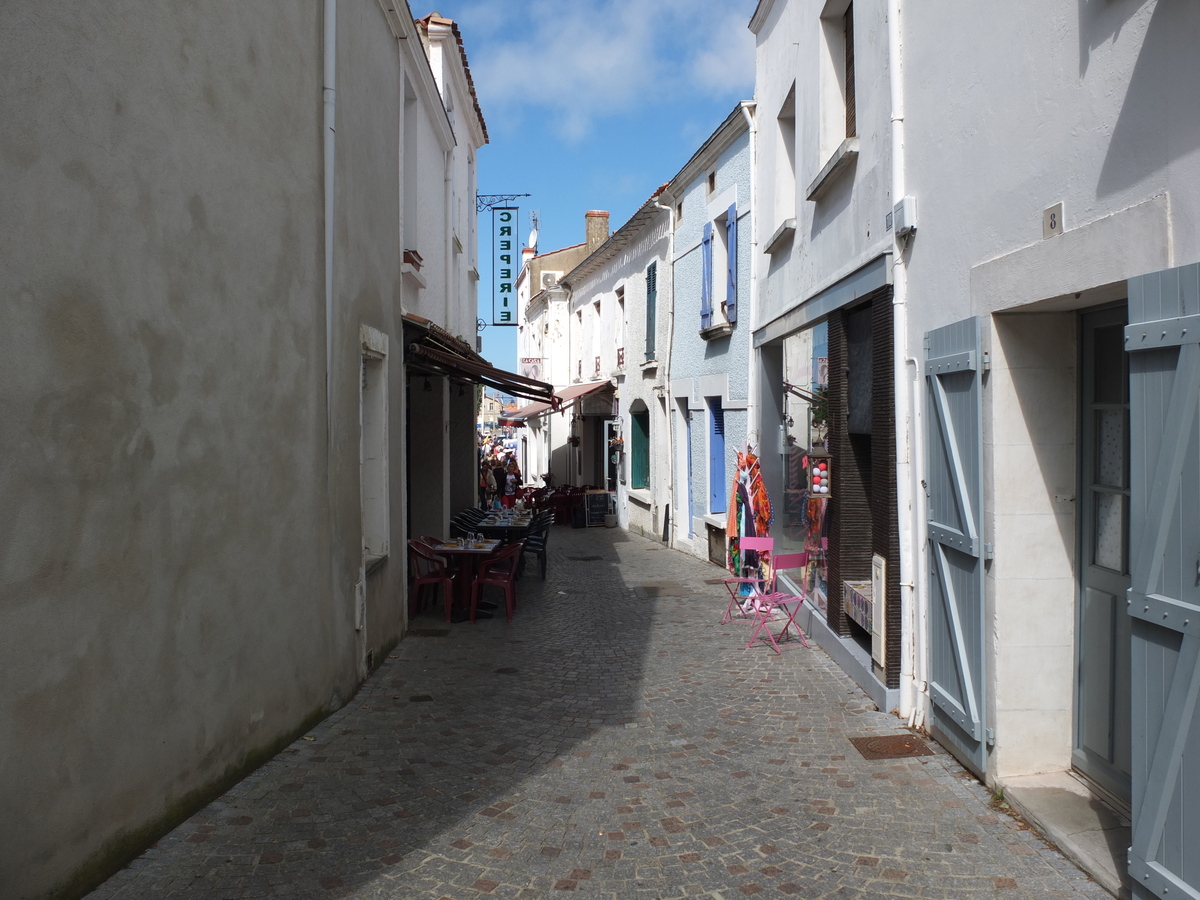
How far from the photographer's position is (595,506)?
19.1 metres

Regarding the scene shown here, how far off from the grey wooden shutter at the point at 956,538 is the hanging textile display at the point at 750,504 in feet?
13.9

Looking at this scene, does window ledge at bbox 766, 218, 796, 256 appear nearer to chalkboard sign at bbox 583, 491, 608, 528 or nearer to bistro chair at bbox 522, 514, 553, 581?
bistro chair at bbox 522, 514, 553, 581

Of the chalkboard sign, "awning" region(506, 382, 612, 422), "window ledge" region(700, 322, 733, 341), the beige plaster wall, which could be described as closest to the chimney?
"awning" region(506, 382, 612, 422)

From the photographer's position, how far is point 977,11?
4.53 m

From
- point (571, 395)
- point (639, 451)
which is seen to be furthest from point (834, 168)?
point (571, 395)

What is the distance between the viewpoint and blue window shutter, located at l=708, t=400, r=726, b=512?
43.0ft

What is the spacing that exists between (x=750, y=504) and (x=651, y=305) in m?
7.35

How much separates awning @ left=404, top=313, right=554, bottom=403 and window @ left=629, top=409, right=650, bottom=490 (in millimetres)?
6094

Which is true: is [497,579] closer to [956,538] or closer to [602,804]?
[602,804]

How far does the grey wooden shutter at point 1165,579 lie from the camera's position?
2.88 meters

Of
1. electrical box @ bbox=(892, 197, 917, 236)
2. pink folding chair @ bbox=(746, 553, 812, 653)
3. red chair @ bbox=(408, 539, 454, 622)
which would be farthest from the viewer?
red chair @ bbox=(408, 539, 454, 622)

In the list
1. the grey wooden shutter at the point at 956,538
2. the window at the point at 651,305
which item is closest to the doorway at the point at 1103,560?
the grey wooden shutter at the point at 956,538

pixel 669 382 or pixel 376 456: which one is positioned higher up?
pixel 669 382

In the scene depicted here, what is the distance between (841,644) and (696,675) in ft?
3.81
